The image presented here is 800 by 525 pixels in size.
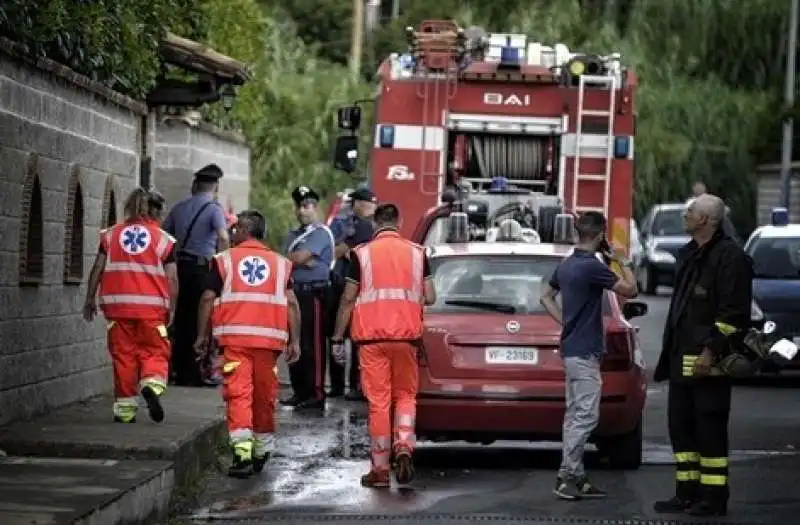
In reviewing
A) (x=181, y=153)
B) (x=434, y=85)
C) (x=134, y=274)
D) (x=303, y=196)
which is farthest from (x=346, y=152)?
(x=134, y=274)

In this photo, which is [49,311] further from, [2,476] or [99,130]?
[2,476]

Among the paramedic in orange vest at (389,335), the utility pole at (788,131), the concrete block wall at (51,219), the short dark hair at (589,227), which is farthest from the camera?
the utility pole at (788,131)

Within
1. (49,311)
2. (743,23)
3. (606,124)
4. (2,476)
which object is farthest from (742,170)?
(2,476)

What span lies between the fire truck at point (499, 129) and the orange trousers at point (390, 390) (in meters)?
8.35

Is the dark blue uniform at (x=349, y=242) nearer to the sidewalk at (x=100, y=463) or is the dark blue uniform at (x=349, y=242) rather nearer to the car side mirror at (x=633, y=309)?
the sidewalk at (x=100, y=463)

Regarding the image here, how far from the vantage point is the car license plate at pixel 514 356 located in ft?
46.8

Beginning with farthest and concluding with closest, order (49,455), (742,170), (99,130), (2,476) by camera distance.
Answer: (742,170) → (99,130) → (49,455) → (2,476)

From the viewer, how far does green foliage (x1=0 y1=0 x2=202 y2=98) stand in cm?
1439

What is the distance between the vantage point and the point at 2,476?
11789mm

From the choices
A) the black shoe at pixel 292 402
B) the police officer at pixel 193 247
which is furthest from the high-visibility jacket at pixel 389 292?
the black shoe at pixel 292 402

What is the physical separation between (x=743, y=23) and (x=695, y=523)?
4216 cm

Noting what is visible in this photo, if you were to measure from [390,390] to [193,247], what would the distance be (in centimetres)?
530

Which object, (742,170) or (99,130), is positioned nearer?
(99,130)

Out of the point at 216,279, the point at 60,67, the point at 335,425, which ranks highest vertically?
the point at 60,67
